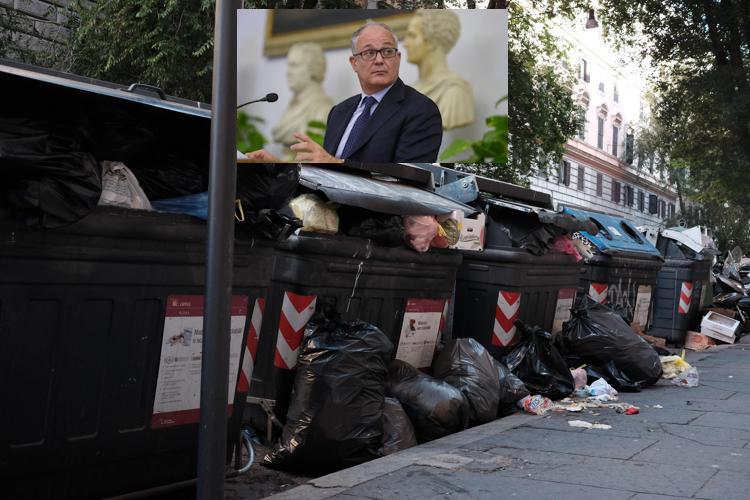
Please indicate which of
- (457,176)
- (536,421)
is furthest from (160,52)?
(536,421)

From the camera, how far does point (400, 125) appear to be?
3117 millimetres

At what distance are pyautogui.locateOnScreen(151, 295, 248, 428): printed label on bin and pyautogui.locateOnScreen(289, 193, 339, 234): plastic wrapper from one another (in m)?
1.39

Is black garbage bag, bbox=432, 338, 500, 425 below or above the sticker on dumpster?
below

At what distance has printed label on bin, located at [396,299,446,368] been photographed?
5.85 meters

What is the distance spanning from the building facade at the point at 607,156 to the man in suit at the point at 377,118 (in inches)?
1365

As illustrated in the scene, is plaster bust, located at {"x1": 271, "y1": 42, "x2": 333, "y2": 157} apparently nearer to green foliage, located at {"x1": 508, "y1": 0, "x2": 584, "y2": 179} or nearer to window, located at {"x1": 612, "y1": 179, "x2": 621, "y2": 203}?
green foliage, located at {"x1": 508, "y1": 0, "x2": 584, "y2": 179}

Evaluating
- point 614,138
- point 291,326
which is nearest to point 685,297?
point 291,326

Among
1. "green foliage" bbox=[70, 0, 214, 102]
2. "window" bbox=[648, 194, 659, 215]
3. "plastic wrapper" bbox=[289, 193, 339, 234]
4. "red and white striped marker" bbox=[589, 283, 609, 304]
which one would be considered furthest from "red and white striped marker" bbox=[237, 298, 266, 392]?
"window" bbox=[648, 194, 659, 215]

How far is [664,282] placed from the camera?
12.1 metres

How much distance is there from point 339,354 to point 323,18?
215 cm

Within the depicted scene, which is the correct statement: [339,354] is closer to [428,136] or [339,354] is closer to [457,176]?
[428,136]

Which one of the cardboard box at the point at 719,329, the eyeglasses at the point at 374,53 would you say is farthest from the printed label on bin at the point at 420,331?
the cardboard box at the point at 719,329

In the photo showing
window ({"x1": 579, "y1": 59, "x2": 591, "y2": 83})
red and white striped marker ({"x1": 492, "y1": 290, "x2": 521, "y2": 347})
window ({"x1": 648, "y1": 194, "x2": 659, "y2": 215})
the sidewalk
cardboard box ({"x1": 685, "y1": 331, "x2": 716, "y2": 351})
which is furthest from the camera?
window ({"x1": 648, "y1": 194, "x2": 659, "y2": 215})

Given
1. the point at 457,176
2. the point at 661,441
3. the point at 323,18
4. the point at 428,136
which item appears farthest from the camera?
the point at 457,176
